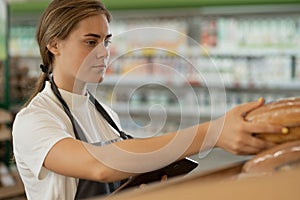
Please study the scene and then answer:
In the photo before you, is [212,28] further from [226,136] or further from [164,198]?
[164,198]

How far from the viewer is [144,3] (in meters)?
5.57

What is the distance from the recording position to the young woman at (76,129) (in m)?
1.04

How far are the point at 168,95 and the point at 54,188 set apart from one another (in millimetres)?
4359

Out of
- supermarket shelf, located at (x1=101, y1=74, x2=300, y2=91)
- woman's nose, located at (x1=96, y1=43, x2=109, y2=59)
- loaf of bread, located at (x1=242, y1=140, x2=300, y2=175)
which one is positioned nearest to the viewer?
loaf of bread, located at (x1=242, y1=140, x2=300, y2=175)

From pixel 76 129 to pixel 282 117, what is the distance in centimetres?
84

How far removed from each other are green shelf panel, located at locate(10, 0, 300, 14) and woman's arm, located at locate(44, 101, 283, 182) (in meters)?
3.97

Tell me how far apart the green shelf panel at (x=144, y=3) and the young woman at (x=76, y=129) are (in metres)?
3.52

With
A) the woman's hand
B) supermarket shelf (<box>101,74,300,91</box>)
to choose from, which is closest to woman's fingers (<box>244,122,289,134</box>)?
the woman's hand

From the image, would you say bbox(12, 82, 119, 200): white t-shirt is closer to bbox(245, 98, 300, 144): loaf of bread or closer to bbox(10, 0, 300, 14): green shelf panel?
bbox(245, 98, 300, 144): loaf of bread

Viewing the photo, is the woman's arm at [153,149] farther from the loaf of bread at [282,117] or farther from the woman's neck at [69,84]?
the woman's neck at [69,84]

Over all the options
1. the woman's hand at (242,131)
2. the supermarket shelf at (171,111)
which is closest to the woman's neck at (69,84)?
the woman's hand at (242,131)

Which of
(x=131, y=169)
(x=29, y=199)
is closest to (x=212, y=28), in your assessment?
(x=29, y=199)

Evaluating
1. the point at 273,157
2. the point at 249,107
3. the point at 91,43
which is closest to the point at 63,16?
the point at 91,43

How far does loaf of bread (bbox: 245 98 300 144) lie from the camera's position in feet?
2.68
